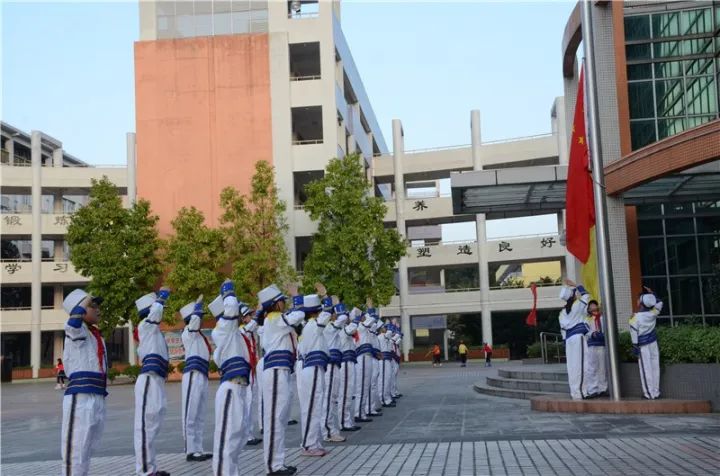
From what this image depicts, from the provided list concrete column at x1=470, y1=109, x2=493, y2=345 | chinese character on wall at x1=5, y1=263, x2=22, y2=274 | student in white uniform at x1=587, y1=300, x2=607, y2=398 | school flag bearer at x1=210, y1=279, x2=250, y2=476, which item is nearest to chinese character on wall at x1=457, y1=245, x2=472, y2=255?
concrete column at x1=470, y1=109, x2=493, y2=345

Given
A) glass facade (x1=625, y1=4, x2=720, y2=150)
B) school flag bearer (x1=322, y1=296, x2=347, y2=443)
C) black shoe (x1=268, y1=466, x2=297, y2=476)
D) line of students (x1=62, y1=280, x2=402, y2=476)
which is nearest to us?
A: line of students (x1=62, y1=280, x2=402, y2=476)

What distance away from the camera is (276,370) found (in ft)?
33.0

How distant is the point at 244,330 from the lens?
13117mm

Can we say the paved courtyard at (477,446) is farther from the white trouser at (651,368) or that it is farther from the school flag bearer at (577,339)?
the white trouser at (651,368)

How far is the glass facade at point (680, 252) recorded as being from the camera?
2288 centimetres

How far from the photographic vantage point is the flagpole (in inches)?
583

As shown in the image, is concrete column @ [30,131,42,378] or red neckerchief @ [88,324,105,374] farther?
concrete column @ [30,131,42,378]

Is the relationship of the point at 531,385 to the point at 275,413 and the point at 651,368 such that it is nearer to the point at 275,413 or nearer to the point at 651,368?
the point at 651,368

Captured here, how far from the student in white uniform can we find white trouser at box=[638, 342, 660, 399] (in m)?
1.32

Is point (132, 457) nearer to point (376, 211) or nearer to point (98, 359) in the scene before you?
point (98, 359)

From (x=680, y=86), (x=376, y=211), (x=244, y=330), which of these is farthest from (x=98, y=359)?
(x=376, y=211)

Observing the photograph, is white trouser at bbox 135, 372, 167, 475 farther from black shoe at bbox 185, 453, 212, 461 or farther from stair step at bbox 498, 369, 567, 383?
stair step at bbox 498, 369, 567, 383

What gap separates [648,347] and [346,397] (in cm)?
556

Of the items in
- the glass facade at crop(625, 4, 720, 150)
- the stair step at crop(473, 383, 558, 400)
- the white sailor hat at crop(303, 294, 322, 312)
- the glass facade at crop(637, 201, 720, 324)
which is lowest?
the stair step at crop(473, 383, 558, 400)
